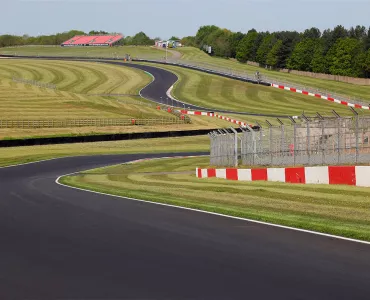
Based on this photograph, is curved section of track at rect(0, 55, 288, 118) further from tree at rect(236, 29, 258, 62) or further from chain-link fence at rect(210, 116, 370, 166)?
chain-link fence at rect(210, 116, 370, 166)

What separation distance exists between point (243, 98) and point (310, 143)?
272 feet

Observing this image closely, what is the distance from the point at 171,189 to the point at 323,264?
1528 cm

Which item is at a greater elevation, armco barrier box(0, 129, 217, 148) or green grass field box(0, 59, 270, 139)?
green grass field box(0, 59, 270, 139)

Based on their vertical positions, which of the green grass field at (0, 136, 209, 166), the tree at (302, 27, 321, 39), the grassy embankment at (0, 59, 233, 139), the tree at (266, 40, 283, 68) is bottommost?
the green grass field at (0, 136, 209, 166)

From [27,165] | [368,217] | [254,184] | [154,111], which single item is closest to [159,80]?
[154,111]

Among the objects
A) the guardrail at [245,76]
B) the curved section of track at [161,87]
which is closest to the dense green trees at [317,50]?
the guardrail at [245,76]

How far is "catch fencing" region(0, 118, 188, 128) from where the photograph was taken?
7125 centimetres

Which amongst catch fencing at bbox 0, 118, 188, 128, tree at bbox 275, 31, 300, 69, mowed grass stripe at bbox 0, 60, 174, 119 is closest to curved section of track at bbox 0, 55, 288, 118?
mowed grass stripe at bbox 0, 60, 174, 119

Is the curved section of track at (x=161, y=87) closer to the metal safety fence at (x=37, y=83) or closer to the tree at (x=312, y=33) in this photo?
the metal safety fence at (x=37, y=83)

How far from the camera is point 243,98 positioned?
10794 centimetres

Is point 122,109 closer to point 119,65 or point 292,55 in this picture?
point 119,65

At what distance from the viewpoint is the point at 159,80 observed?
125125 mm

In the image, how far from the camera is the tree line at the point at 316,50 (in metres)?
136

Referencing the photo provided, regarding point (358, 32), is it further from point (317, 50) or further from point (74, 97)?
point (74, 97)
